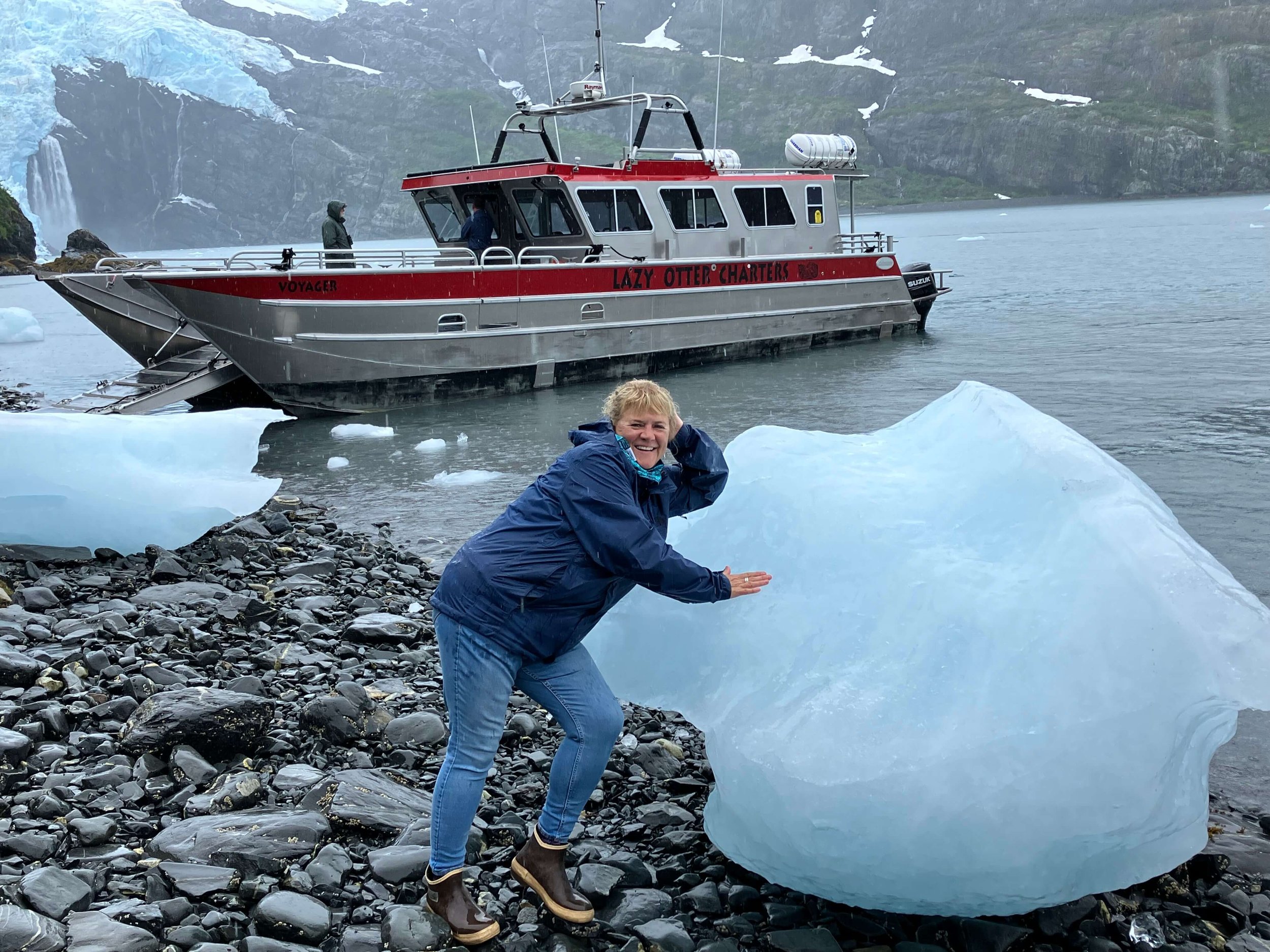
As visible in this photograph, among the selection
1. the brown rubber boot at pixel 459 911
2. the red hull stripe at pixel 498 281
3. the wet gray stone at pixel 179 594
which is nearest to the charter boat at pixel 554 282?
the red hull stripe at pixel 498 281

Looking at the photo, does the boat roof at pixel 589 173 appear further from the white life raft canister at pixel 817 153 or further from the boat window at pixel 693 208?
the white life raft canister at pixel 817 153

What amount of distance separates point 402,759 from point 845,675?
1.97 meters

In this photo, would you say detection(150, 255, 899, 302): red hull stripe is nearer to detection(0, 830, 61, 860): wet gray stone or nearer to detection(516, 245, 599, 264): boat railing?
detection(516, 245, 599, 264): boat railing

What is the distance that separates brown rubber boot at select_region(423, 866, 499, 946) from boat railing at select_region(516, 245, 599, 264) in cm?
1334

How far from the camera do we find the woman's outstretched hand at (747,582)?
3.32 metres

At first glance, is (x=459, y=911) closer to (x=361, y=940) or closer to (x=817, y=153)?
(x=361, y=940)

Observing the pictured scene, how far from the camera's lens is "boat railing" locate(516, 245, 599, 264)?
15.9 m

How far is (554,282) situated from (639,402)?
1306cm

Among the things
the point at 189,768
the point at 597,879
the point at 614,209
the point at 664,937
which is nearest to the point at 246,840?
the point at 189,768

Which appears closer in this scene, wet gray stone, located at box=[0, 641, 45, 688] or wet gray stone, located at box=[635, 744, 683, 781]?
wet gray stone, located at box=[635, 744, 683, 781]

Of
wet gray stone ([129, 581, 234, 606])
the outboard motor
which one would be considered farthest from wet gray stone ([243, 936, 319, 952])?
the outboard motor

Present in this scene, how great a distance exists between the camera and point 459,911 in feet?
10.5

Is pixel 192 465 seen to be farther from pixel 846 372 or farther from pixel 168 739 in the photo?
pixel 846 372

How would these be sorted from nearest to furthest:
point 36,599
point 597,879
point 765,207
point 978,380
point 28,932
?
point 28,932 < point 597,879 < point 36,599 < point 978,380 < point 765,207
